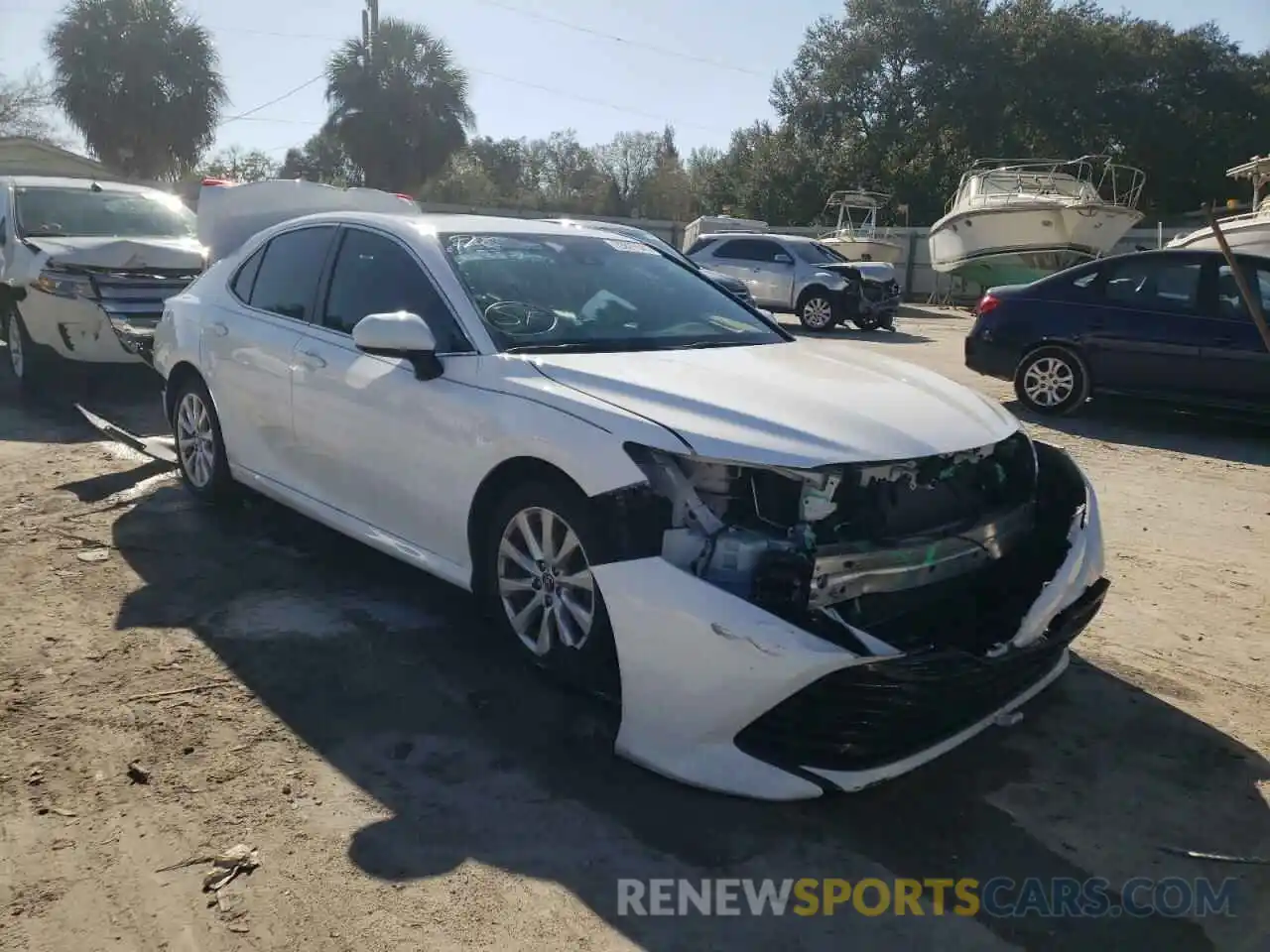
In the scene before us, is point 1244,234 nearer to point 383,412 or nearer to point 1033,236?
point 1033,236

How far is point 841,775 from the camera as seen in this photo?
8.94ft

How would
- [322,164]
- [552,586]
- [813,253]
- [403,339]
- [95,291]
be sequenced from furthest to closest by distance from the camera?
[322,164], [813,253], [95,291], [403,339], [552,586]

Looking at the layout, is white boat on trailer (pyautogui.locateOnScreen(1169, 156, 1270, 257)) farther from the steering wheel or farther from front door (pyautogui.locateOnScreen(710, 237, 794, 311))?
the steering wheel

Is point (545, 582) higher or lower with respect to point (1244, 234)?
lower

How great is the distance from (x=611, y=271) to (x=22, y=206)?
23.3ft

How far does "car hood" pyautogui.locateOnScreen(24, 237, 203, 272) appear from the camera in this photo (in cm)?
809

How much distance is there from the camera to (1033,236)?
20.8 m

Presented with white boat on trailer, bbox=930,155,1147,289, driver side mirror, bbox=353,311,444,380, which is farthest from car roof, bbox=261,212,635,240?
white boat on trailer, bbox=930,155,1147,289

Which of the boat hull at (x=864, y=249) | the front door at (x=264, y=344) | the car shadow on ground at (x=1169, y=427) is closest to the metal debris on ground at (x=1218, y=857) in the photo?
the front door at (x=264, y=344)

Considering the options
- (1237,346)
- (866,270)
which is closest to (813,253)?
(866,270)

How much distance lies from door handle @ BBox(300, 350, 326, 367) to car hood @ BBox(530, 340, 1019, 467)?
1234 mm

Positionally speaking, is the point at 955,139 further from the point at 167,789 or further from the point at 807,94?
the point at 167,789

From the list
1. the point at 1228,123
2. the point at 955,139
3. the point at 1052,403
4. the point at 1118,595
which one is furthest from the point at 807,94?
the point at 1118,595

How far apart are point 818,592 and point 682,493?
1.56 feet
